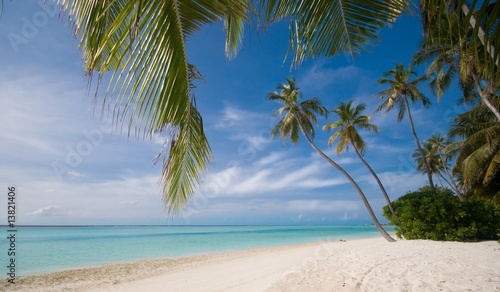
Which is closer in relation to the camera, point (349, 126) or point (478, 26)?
point (478, 26)

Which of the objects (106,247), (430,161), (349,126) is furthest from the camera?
(430,161)

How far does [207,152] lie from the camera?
217cm

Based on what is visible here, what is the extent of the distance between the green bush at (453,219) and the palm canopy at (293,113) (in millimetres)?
8344

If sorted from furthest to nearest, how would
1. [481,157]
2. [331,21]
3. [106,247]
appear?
[106,247], [481,157], [331,21]

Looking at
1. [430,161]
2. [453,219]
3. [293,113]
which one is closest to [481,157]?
[453,219]

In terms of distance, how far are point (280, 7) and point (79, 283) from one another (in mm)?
10026

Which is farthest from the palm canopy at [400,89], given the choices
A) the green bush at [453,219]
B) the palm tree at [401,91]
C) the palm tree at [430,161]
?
the palm tree at [430,161]

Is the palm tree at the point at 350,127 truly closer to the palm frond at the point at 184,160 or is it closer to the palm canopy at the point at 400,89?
the palm canopy at the point at 400,89

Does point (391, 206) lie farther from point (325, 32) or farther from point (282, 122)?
point (325, 32)

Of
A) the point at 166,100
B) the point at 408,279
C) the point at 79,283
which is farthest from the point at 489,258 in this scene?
the point at 79,283

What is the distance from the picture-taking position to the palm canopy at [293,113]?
56.1 ft

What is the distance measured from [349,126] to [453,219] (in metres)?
6.74

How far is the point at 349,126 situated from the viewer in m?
14.8

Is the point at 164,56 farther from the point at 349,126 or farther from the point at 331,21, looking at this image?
the point at 349,126
